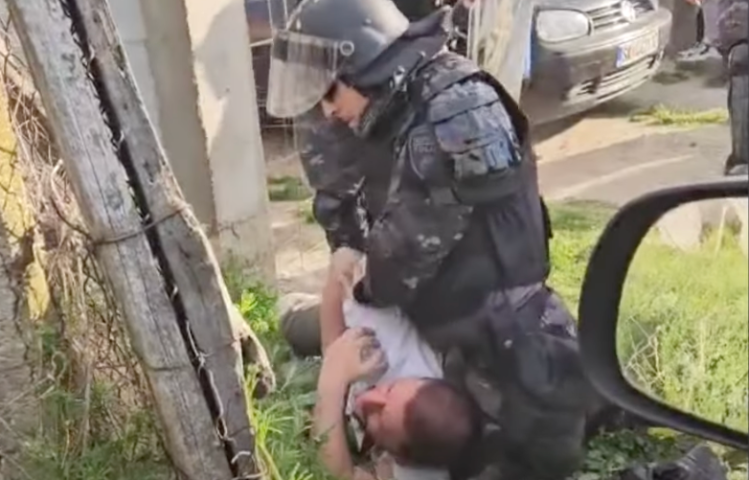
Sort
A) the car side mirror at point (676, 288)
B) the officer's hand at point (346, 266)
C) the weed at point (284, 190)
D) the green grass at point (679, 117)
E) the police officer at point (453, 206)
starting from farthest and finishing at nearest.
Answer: the green grass at point (679, 117), the weed at point (284, 190), the officer's hand at point (346, 266), the police officer at point (453, 206), the car side mirror at point (676, 288)

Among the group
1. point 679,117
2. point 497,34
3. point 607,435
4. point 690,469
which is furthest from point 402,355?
point 679,117

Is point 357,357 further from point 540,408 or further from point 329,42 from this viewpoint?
point 329,42

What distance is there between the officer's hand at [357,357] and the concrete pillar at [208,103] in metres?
1.25

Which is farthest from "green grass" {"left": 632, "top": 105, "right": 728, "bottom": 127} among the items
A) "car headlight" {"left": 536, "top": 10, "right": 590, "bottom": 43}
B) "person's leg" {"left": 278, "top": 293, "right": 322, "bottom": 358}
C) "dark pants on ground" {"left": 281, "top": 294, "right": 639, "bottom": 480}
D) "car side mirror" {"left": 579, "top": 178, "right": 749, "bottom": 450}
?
"car side mirror" {"left": 579, "top": 178, "right": 749, "bottom": 450}

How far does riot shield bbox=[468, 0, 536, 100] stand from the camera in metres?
3.62

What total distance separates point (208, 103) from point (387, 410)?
5.34ft

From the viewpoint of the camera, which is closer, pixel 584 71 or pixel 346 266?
pixel 346 266

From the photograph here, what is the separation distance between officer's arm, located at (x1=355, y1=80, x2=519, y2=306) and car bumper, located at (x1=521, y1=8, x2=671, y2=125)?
8.73ft

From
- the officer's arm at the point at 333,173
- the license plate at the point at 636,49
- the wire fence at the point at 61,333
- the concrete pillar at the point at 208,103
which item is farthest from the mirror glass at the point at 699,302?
the license plate at the point at 636,49

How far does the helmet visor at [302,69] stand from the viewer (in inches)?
117

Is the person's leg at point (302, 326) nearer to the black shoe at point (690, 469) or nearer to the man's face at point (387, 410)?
the man's face at point (387, 410)

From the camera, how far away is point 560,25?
6.15 meters

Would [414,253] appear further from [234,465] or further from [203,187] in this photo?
[203,187]

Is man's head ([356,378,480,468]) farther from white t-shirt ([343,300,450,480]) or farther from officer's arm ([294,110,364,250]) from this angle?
officer's arm ([294,110,364,250])
